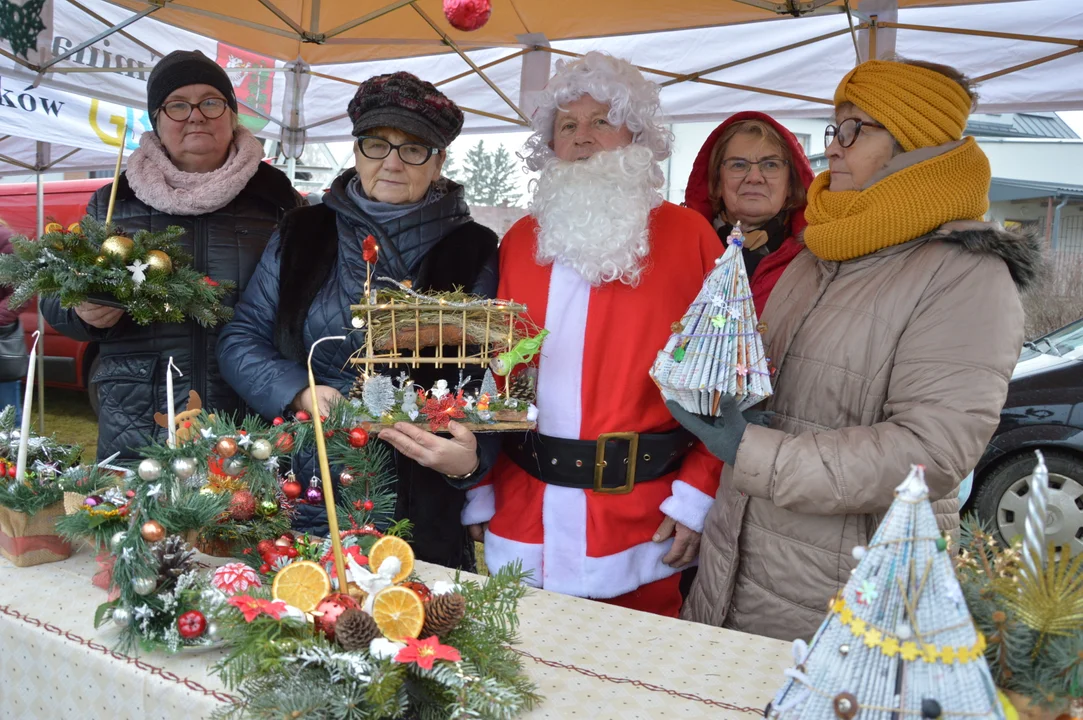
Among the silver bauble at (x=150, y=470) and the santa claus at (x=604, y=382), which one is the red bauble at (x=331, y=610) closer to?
the silver bauble at (x=150, y=470)

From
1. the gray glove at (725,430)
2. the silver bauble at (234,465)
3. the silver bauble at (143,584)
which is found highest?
the gray glove at (725,430)

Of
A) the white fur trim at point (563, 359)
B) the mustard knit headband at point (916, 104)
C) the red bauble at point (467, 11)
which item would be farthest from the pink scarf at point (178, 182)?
the mustard knit headband at point (916, 104)

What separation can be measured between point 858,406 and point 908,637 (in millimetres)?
967

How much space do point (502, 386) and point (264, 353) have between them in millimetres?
790

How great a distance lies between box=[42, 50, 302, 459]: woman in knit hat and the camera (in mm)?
2836

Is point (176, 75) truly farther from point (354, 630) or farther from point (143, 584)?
point (354, 630)

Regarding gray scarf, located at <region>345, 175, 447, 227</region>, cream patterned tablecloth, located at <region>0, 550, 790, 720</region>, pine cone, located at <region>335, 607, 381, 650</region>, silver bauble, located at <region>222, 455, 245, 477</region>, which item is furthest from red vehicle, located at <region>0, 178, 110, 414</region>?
pine cone, located at <region>335, 607, 381, 650</region>

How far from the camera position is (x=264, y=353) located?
101 inches

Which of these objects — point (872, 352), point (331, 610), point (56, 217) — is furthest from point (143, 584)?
point (56, 217)

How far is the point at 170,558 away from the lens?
1.62 meters

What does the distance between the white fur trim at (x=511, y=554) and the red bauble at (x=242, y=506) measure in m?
0.92

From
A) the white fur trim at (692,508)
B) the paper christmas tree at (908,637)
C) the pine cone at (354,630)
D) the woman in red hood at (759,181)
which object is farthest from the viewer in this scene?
the woman in red hood at (759,181)

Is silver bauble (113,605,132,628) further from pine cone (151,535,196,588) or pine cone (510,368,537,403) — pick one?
pine cone (510,368,537,403)

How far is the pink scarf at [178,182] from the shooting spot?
9.29 ft
